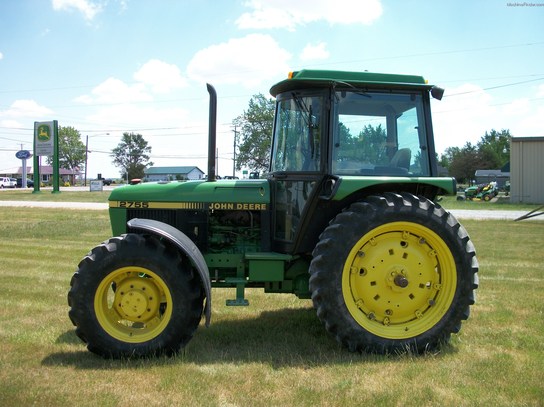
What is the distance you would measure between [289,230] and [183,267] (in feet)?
3.64

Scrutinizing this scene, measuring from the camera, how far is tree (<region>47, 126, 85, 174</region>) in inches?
3814

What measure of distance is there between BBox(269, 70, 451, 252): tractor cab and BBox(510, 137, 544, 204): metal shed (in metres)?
30.6

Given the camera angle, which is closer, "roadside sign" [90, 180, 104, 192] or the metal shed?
the metal shed

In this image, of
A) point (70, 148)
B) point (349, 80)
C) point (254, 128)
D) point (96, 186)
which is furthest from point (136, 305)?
point (70, 148)

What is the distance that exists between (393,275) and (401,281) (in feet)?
0.28

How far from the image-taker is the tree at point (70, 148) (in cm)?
9688

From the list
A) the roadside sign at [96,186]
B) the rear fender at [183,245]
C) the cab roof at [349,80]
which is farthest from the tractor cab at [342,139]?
the roadside sign at [96,186]

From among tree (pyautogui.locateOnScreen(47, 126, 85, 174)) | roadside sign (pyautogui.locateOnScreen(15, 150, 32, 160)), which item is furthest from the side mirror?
tree (pyautogui.locateOnScreen(47, 126, 85, 174))

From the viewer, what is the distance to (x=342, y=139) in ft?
16.2

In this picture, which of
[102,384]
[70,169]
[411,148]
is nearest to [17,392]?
[102,384]

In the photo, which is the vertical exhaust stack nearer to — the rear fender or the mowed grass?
the rear fender

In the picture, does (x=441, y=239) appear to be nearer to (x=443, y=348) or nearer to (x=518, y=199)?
(x=443, y=348)

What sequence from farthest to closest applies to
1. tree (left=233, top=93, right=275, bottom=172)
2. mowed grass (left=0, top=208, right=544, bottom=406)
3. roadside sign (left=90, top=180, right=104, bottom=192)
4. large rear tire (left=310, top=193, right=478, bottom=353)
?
roadside sign (left=90, top=180, right=104, bottom=192)
tree (left=233, top=93, right=275, bottom=172)
large rear tire (left=310, top=193, right=478, bottom=353)
mowed grass (left=0, top=208, right=544, bottom=406)

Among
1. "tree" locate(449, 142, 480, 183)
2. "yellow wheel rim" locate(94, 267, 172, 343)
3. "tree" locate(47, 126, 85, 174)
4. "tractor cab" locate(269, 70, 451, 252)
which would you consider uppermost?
"tree" locate(47, 126, 85, 174)
